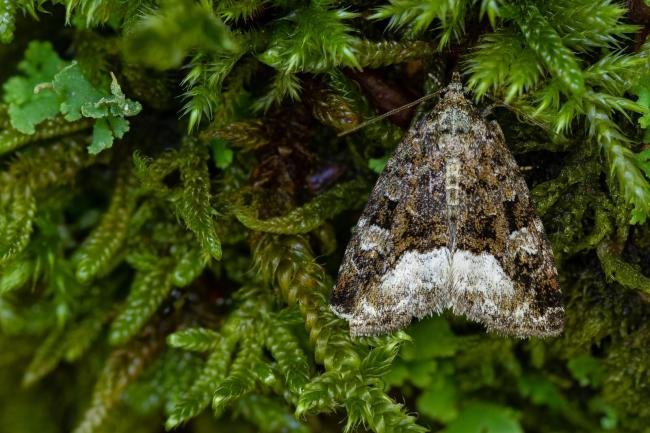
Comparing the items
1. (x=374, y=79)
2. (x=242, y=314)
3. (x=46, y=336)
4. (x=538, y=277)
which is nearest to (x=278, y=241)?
(x=242, y=314)

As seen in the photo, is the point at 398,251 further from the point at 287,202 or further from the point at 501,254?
the point at 287,202

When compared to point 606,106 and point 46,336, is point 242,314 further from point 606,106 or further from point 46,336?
point 606,106

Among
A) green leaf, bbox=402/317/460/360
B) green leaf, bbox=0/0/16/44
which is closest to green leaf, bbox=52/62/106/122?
green leaf, bbox=0/0/16/44

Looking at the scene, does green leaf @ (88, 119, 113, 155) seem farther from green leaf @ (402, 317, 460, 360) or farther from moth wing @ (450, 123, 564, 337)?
green leaf @ (402, 317, 460, 360)

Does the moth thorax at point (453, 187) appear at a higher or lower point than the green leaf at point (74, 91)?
lower

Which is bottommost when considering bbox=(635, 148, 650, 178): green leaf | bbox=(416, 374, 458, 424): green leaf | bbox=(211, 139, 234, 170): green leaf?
bbox=(416, 374, 458, 424): green leaf

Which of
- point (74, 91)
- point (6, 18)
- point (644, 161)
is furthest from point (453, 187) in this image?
point (6, 18)

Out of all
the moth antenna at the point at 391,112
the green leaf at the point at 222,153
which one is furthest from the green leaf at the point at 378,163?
the green leaf at the point at 222,153

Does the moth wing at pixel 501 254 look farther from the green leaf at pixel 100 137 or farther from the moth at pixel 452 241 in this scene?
the green leaf at pixel 100 137
